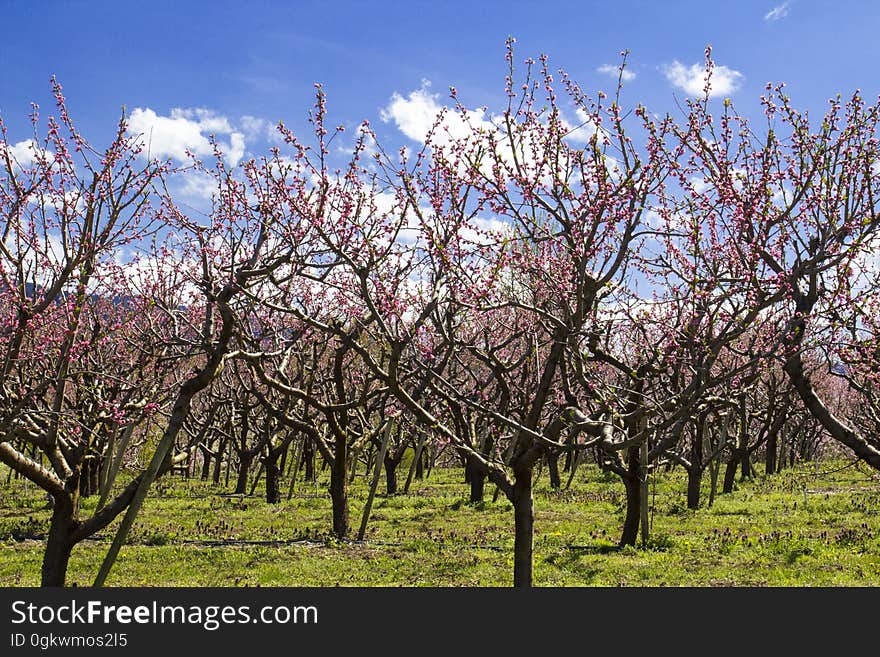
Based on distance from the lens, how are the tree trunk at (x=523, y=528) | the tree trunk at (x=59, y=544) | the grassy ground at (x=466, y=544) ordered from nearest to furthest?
1. the tree trunk at (x=523, y=528)
2. the tree trunk at (x=59, y=544)
3. the grassy ground at (x=466, y=544)

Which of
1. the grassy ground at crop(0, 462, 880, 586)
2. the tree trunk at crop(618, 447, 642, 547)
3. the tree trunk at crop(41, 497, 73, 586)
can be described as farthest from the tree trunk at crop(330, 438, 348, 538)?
the tree trunk at crop(41, 497, 73, 586)

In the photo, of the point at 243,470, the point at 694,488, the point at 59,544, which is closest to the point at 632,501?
the point at 694,488

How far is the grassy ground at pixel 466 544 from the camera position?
1187 cm

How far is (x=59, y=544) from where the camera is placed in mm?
8930

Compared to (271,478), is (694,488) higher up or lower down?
higher up

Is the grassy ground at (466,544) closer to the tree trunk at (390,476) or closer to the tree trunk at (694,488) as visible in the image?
the tree trunk at (694,488)

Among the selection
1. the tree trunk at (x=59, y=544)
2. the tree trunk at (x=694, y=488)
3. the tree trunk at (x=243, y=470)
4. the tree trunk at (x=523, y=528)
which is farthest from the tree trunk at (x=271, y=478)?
the tree trunk at (x=523, y=528)

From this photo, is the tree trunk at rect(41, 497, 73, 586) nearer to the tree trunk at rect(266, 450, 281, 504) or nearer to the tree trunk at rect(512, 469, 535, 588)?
the tree trunk at rect(512, 469, 535, 588)

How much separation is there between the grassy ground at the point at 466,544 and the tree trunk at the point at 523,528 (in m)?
3.22

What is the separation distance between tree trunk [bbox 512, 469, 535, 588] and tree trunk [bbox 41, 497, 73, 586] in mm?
5625

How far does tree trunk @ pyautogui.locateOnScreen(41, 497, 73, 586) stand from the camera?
8867 mm

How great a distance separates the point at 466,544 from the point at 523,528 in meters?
7.22

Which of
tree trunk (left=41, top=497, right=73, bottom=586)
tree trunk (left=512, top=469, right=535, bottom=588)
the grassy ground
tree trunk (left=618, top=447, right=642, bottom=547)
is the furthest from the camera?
tree trunk (left=618, top=447, right=642, bottom=547)

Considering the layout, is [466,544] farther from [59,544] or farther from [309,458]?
[309,458]
